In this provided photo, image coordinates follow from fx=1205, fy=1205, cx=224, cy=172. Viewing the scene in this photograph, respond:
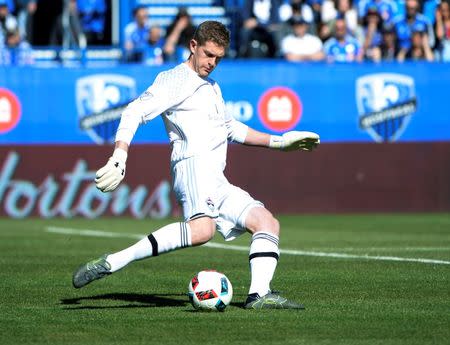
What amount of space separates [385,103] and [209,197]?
53.9 ft

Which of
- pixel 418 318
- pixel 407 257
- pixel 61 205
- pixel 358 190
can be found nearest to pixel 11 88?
pixel 61 205

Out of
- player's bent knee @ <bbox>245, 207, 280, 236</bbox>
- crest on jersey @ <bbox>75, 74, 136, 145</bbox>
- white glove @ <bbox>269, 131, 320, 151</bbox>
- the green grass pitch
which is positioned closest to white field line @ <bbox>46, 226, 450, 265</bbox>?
the green grass pitch

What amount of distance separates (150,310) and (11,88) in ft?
50.2

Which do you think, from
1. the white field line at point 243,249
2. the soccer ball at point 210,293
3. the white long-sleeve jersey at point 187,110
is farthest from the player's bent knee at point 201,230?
the white field line at point 243,249

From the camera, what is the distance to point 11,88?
936 inches

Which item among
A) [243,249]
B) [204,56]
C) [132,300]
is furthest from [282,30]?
[204,56]

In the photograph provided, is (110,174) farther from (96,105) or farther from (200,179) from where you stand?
(96,105)

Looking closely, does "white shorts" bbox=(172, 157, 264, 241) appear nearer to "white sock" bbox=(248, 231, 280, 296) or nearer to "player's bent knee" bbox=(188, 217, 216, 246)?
"player's bent knee" bbox=(188, 217, 216, 246)

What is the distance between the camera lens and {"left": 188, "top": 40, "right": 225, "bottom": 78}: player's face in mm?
9195

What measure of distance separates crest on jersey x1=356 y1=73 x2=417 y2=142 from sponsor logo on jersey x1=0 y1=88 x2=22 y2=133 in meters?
7.02

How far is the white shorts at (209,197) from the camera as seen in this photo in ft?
30.5

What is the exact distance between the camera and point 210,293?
903cm

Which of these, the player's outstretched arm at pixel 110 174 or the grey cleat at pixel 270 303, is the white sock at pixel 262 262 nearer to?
the grey cleat at pixel 270 303

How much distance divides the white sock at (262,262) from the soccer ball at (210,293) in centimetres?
23
